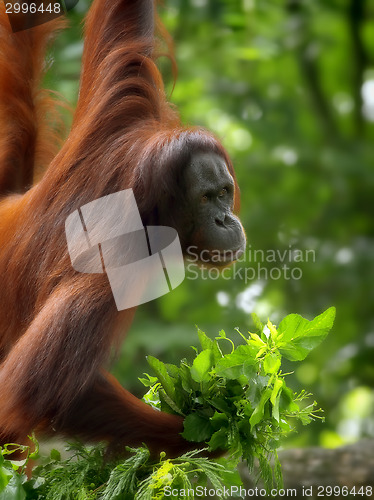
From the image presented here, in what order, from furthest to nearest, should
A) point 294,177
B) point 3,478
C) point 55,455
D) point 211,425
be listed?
point 294,177, point 55,455, point 211,425, point 3,478

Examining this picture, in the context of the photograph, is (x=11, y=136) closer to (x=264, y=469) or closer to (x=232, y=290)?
(x=264, y=469)

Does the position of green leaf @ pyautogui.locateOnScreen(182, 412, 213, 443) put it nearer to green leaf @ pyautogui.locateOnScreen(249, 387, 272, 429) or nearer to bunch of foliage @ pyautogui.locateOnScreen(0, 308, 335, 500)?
bunch of foliage @ pyautogui.locateOnScreen(0, 308, 335, 500)

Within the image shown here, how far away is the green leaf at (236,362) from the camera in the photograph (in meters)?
2.40

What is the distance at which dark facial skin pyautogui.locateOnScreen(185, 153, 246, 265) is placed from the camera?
273cm

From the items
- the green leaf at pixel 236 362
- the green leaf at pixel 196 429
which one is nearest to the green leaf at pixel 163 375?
the green leaf at pixel 196 429

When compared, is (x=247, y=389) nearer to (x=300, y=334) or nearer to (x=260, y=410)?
(x=260, y=410)

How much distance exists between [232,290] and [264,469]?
3.17 meters

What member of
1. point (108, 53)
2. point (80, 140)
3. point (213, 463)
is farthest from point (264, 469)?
point (108, 53)

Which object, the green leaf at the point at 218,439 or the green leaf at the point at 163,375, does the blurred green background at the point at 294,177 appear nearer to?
the green leaf at the point at 163,375

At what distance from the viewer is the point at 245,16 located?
15.9 feet

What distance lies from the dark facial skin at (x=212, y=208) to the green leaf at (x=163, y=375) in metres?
0.49

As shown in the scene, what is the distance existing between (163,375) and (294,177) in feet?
14.5

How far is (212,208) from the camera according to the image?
276cm

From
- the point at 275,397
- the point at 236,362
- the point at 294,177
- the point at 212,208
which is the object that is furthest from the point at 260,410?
the point at 294,177
